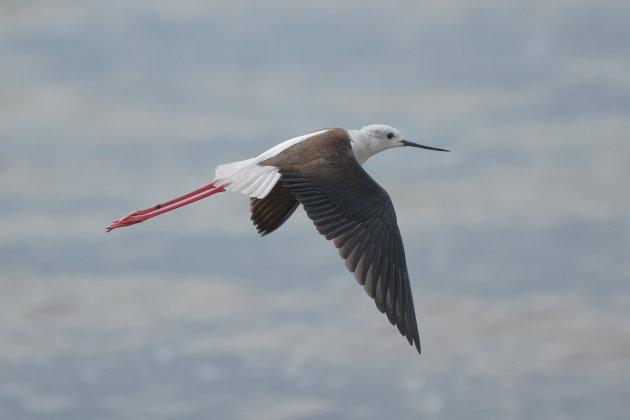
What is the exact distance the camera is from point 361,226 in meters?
8.18

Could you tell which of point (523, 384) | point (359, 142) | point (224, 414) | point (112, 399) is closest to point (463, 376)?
point (523, 384)

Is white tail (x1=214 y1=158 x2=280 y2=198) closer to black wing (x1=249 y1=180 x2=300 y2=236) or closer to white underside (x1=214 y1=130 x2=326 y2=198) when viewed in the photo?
white underside (x1=214 y1=130 x2=326 y2=198)

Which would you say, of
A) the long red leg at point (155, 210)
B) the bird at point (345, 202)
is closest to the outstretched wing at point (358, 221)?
the bird at point (345, 202)

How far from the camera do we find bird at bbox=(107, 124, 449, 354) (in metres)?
8.06

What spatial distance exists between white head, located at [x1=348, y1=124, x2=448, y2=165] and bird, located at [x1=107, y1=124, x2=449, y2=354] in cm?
24

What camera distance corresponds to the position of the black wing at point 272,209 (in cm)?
880

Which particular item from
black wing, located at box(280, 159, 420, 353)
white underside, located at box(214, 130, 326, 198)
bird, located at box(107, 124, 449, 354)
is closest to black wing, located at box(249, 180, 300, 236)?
bird, located at box(107, 124, 449, 354)

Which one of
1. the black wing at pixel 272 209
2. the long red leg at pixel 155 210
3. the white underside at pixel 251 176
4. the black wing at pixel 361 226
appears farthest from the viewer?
the long red leg at pixel 155 210

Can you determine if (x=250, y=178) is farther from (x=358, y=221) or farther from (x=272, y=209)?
(x=358, y=221)

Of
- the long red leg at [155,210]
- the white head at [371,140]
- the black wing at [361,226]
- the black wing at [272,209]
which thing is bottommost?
the black wing at [361,226]

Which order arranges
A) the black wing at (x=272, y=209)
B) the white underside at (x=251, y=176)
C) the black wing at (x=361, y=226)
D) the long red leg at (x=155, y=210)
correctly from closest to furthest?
the black wing at (x=361, y=226) < the white underside at (x=251, y=176) < the black wing at (x=272, y=209) < the long red leg at (x=155, y=210)

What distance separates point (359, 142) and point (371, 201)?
0.72m

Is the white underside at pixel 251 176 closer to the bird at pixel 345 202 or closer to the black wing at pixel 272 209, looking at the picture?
the bird at pixel 345 202

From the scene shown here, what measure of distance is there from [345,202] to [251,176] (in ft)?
1.91
